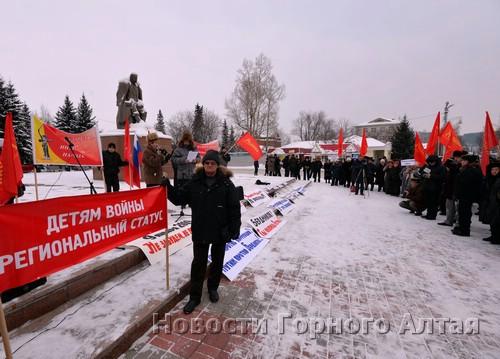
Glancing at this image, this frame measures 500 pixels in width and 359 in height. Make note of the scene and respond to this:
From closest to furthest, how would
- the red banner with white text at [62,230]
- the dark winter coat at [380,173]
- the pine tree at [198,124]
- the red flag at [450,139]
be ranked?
Result: the red banner with white text at [62,230]
the red flag at [450,139]
the dark winter coat at [380,173]
the pine tree at [198,124]

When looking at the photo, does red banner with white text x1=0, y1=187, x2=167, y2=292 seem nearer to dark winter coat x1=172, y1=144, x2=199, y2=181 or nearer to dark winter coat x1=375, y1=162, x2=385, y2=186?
dark winter coat x1=172, y1=144, x2=199, y2=181

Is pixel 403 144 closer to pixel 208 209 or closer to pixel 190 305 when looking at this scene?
pixel 208 209

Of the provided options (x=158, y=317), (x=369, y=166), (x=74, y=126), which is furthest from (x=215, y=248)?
Answer: (x=74, y=126)

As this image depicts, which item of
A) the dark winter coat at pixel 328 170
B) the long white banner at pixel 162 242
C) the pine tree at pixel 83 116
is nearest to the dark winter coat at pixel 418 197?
the long white banner at pixel 162 242

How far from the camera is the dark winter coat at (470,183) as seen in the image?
5773mm

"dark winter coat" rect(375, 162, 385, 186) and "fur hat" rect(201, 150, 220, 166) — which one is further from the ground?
"fur hat" rect(201, 150, 220, 166)

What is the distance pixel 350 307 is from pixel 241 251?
1.90 metres

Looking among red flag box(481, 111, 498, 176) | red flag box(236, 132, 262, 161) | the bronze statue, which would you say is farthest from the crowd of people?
the bronze statue

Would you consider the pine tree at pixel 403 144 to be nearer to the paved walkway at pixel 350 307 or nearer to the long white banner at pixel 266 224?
the paved walkway at pixel 350 307

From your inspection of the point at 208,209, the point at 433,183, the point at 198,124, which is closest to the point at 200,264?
the point at 208,209

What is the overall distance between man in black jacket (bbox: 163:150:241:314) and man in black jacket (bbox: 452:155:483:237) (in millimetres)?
5855

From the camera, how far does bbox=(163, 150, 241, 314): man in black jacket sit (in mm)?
2764

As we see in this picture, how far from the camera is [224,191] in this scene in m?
2.81

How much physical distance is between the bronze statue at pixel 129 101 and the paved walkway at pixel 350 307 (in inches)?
435
